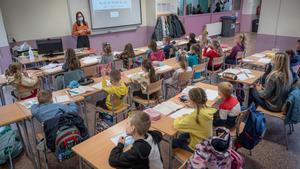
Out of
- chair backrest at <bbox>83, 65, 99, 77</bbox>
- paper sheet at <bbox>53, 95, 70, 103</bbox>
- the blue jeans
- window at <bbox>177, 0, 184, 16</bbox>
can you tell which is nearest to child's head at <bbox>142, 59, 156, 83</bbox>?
chair backrest at <bbox>83, 65, 99, 77</bbox>

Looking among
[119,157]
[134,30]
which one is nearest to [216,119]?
[119,157]

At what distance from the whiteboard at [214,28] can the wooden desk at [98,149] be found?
31.8 feet

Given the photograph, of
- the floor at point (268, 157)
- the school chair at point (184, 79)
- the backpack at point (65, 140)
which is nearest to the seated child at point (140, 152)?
the backpack at point (65, 140)

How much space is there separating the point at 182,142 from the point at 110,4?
6.40 metres

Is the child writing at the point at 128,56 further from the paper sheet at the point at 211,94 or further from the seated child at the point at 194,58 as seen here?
the paper sheet at the point at 211,94

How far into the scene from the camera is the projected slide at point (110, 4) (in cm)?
738

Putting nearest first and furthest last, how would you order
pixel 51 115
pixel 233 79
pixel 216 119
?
pixel 51 115, pixel 216 119, pixel 233 79

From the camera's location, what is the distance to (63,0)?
6.72 meters

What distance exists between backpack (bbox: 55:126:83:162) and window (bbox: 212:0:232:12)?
1063 cm

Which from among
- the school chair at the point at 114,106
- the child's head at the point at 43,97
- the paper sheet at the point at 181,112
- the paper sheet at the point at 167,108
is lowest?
the school chair at the point at 114,106

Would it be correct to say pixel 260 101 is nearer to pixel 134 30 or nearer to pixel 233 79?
pixel 233 79

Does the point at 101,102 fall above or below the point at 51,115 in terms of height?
below

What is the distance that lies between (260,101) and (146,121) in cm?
222

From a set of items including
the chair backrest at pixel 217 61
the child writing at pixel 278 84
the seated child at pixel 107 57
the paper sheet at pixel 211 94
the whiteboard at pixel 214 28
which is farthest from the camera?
the whiteboard at pixel 214 28
